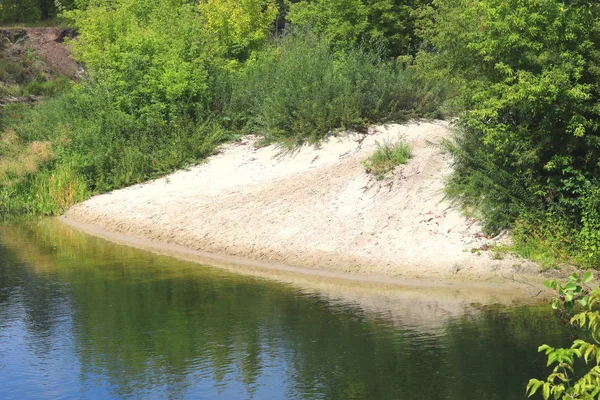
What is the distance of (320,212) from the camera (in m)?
22.2

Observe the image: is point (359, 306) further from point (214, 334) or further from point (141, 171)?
point (141, 171)

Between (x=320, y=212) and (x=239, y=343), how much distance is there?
8091mm

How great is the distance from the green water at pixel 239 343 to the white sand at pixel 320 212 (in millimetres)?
2070

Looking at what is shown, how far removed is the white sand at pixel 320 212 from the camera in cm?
1934

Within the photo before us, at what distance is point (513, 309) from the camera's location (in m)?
16.3

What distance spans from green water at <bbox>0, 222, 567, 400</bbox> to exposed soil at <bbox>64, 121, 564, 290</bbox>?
2028 millimetres

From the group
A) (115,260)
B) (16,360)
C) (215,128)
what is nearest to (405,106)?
(215,128)

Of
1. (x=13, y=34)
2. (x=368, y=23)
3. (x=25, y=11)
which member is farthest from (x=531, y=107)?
(x=25, y=11)

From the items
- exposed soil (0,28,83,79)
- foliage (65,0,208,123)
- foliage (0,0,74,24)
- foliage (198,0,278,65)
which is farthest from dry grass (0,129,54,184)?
foliage (0,0,74,24)

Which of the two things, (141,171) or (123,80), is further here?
(123,80)

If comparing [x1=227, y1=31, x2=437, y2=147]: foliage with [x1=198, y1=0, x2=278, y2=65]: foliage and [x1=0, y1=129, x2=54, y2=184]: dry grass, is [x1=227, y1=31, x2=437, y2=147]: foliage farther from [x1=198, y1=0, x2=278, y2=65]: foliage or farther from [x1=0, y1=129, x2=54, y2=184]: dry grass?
[x1=0, y1=129, x2=54, y2=184]: dry grass

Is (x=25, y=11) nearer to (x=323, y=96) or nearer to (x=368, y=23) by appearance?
(x=368, y=23)

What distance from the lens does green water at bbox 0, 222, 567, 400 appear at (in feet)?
40.8

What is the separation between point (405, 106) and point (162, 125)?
25.3 ft
